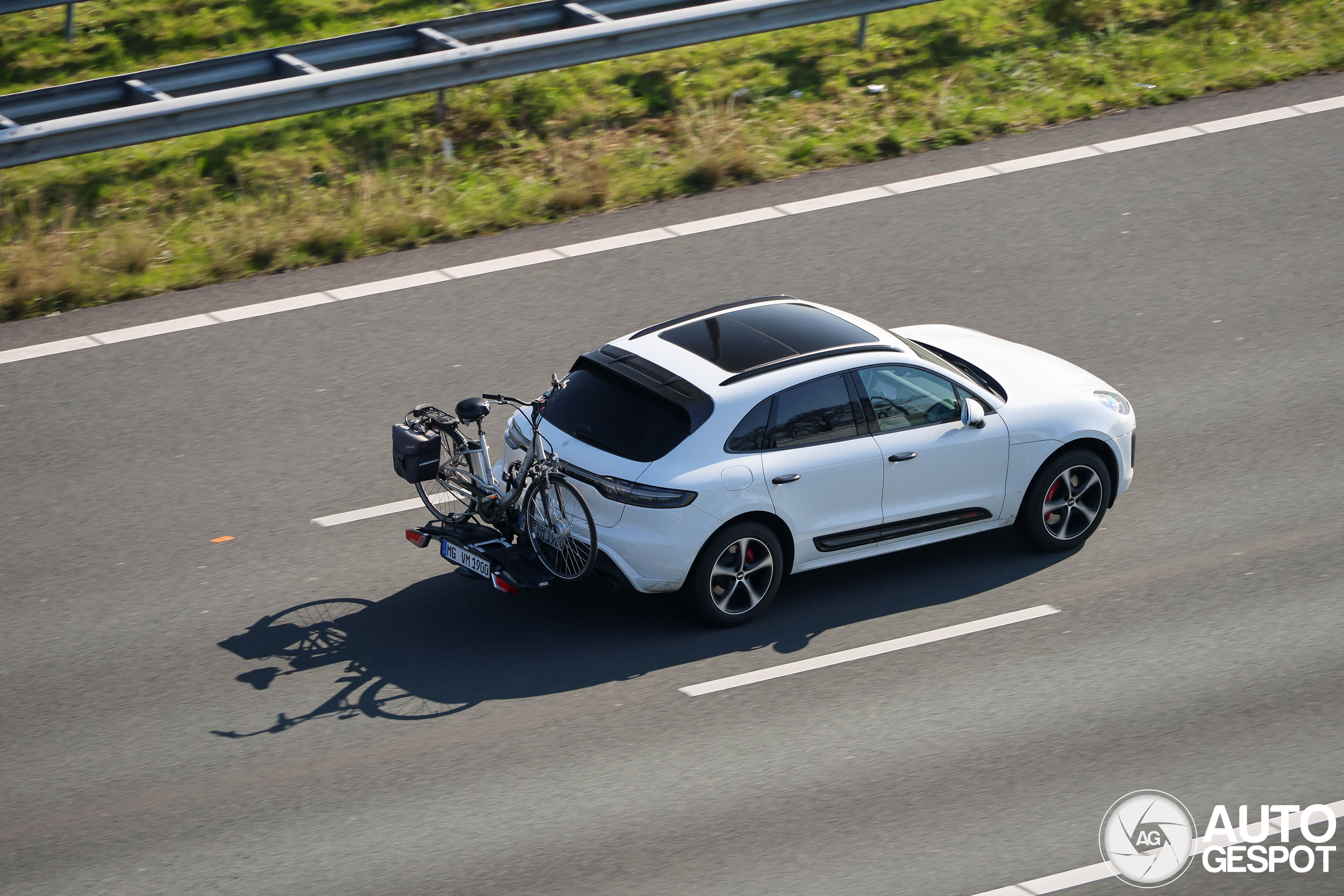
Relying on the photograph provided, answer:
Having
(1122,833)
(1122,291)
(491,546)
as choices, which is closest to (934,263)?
(1122,291)

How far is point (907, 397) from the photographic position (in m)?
9.54

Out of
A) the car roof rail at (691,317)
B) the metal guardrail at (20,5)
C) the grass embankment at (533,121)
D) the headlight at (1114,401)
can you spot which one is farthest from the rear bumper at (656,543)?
the metal guardrail at (20,5)

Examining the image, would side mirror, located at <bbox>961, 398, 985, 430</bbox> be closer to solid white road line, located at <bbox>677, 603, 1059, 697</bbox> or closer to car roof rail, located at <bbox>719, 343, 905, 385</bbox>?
car roof rail, located at <bbox>719, 343, 905, 385</bbox>

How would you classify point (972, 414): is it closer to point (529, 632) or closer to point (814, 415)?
point (814, 415)

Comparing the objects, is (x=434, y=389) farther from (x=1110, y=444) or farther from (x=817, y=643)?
(x=1110, y=444)

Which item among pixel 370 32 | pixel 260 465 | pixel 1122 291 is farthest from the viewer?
pixel 370 32

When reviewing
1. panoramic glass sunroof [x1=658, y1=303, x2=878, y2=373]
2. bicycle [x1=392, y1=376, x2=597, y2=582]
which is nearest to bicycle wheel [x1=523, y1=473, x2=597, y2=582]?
bicycle [x1=392, y1=376, x2=597, y2=582]

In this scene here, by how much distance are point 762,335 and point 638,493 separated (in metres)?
1.41

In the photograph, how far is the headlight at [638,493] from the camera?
28.8 feet

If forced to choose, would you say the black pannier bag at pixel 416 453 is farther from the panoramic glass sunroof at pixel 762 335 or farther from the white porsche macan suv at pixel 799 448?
the panoramic glass sunroof at pixel 762 335

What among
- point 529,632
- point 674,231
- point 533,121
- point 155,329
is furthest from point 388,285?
point 529,632

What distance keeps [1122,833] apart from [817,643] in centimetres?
215

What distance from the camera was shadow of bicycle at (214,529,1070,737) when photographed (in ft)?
28.9

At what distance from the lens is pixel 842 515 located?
30.7 ft
